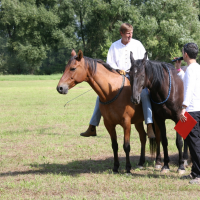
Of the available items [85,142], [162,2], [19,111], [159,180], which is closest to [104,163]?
[159,180]

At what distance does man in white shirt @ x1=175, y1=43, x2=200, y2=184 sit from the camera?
14.6 feet

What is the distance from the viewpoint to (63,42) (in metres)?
54.5

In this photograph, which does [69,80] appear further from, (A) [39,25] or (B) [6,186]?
(A) [39,25]

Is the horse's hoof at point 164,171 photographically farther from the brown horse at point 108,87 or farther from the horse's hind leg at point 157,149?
the brown horse at point 108,87

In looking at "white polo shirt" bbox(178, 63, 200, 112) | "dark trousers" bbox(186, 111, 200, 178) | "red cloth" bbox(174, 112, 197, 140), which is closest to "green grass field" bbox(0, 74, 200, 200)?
"dark trousers" bbox(186, 111, 200, 178)

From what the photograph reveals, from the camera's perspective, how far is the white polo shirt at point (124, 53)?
19.6 feet

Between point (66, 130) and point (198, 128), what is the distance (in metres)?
6.27

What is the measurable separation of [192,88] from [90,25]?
55.6 m

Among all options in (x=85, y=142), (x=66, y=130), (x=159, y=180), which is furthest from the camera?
(x=66, y=130)

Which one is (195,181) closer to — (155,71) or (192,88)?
(192,88)

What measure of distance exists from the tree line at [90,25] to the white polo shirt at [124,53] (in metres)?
37.5

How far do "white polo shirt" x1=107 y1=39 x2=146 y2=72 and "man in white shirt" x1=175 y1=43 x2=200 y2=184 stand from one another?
147 centimetres

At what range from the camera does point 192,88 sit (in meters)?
4.46

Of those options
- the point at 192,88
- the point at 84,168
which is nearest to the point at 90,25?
the point at 84,168
